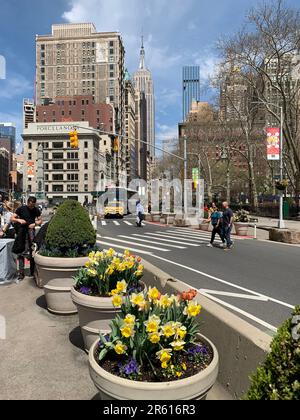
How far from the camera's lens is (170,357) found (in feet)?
7.49

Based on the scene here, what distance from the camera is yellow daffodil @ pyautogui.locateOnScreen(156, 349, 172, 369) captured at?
2223mm

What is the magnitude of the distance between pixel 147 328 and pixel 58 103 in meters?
120

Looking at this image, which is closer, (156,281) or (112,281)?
(112,281)

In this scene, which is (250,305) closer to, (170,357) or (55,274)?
(55,274)

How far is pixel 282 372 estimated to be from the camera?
1.83 m

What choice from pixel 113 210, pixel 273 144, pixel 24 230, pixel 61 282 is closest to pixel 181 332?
pixel 61 282

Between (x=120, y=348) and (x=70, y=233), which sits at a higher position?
(x=70, y=233)

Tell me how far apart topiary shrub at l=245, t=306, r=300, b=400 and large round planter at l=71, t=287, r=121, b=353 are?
1.96m

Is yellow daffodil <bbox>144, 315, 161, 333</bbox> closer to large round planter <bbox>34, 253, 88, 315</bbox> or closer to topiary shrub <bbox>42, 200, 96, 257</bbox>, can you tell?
large round planter <bbox>34, 253, 88, 315</bbox>

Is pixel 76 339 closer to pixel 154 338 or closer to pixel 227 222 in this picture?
pixel 154 338

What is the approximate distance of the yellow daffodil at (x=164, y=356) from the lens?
222 centimetres

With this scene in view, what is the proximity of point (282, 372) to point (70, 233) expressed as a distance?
4.47 meters

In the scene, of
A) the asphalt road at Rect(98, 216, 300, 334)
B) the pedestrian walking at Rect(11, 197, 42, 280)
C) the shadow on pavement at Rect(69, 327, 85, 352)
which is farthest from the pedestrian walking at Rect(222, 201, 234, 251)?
the shadow on pavement at Rect(69, 327, 85, 352)

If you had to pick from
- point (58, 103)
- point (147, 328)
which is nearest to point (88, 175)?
point (58, 103)
